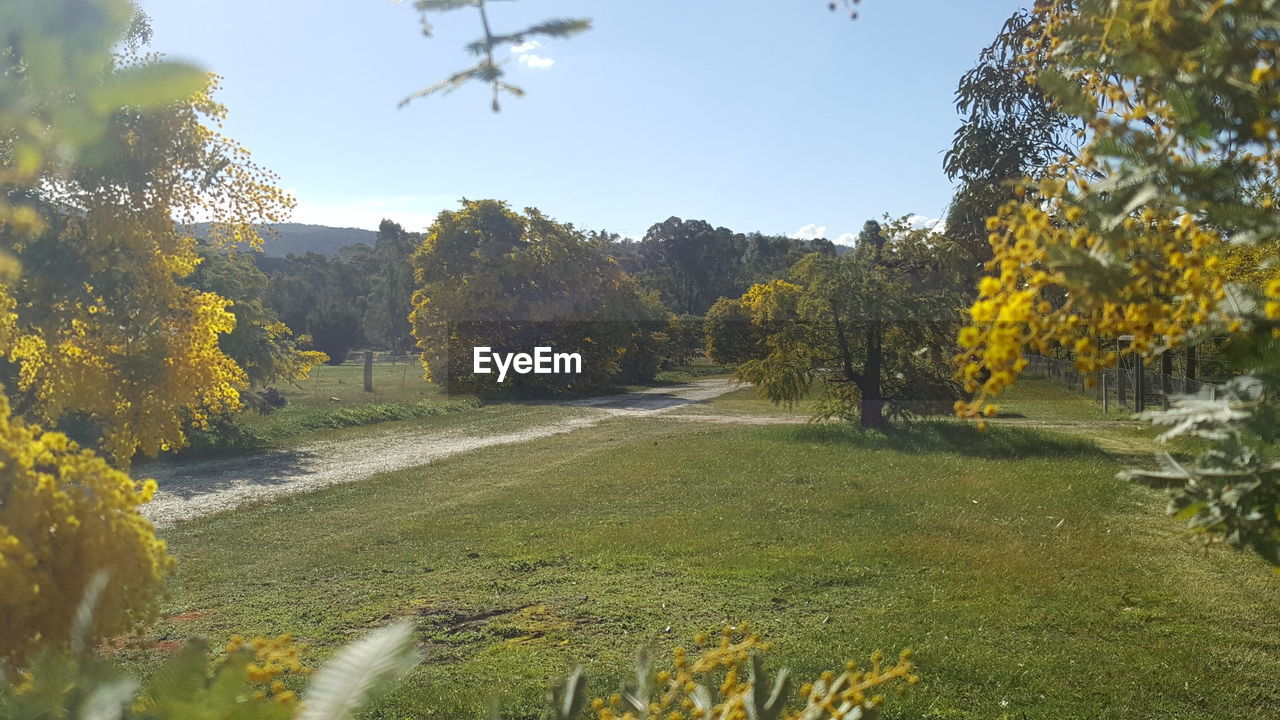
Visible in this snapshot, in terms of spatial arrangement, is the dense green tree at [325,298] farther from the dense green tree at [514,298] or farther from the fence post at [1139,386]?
the fence post at [1139,386]

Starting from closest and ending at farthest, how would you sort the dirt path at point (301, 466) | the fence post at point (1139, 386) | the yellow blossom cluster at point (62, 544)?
1. the yellow blossom cluster at point (62, 544)
2. the dirt path at point (301, 466)
3. the fence post at point (1139, 386)

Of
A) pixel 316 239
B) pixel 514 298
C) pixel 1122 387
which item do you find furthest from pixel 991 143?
pixel 316 239

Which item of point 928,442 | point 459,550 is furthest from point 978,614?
point 928,442

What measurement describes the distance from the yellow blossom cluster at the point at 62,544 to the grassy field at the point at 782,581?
6.18 ft

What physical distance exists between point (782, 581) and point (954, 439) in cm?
852

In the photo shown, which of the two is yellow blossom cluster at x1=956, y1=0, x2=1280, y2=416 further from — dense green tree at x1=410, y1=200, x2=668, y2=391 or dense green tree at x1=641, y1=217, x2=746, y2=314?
dense green tree at x1=641, y1=217, x2=746, y2=314

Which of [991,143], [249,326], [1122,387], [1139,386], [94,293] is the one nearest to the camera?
[94,293]

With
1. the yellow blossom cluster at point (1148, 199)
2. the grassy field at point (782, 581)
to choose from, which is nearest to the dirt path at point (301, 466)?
the grassy field at point (782, 581)

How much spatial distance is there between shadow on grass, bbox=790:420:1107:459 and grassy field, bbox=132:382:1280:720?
27.6 inches

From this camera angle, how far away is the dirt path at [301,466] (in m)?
11.0

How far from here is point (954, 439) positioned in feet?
48.3

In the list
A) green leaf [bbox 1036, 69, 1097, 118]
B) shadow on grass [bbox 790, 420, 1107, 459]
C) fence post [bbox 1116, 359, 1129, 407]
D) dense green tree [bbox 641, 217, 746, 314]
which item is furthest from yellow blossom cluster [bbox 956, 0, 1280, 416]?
dense green tree [bbox 641, 217, 746, 314]

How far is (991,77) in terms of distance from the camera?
504cm

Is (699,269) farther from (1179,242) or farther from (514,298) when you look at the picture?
(1179,242)
